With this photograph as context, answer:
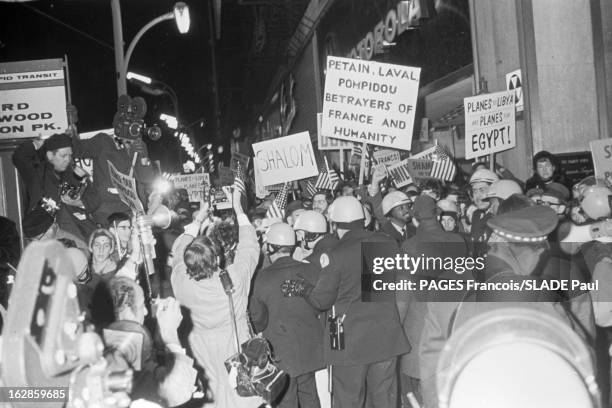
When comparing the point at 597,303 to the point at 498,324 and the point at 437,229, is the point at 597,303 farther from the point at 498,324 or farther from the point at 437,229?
the point at 498,324

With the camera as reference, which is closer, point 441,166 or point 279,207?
point 279,207

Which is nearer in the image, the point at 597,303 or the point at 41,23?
the point at 597,303

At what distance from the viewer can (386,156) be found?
1364 centimetres

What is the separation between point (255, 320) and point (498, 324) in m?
3.98

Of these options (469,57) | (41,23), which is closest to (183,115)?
(41,23)

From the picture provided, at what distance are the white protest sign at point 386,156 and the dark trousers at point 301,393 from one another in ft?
22.8

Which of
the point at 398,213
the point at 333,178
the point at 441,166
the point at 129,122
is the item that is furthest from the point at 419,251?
the point at 333,178

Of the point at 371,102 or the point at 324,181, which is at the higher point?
the point at 371,102

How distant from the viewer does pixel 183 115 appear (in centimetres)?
6456

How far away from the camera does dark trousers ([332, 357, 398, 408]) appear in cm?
654

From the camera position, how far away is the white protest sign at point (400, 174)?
1151 cm

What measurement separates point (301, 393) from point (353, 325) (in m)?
0.78

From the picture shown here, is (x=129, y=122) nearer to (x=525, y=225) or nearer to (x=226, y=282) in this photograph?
(x=226, y=282)

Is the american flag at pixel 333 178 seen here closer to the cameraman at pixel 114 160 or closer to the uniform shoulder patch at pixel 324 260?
the cameraman at pixel 114 160
